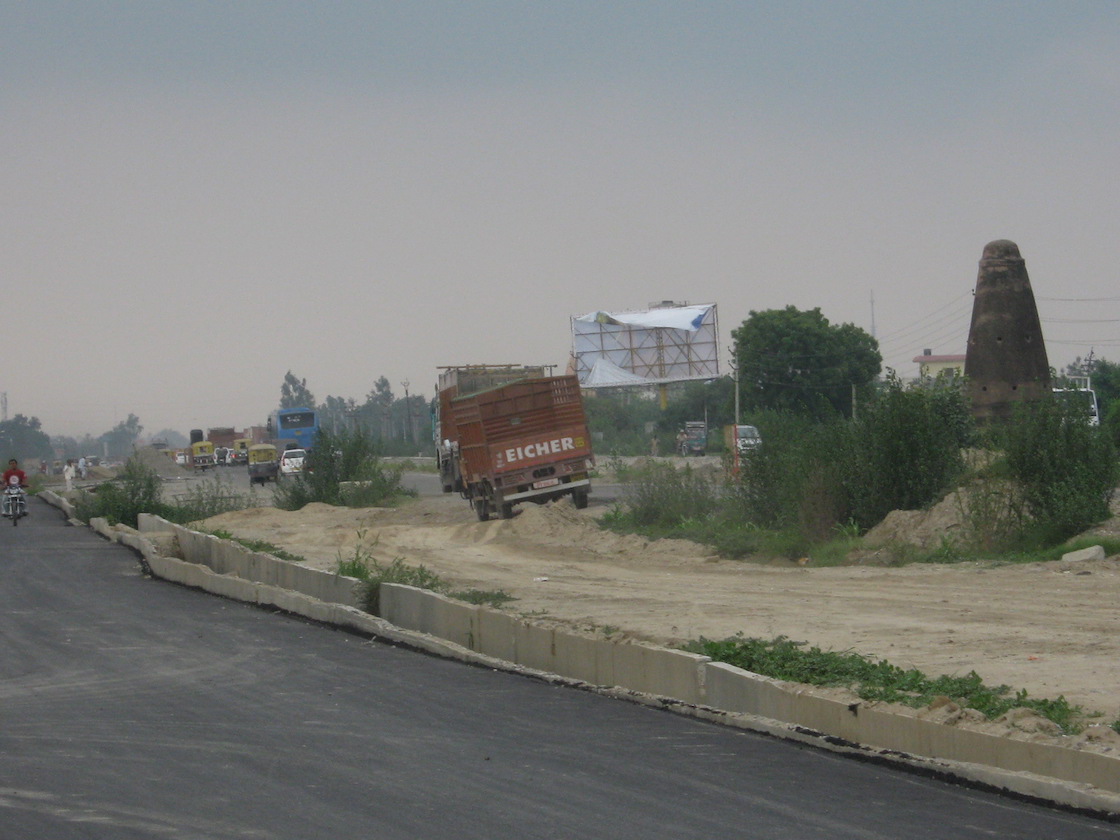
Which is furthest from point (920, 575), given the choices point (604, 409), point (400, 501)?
point (604, 409)

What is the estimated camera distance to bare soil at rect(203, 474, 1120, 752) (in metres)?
10.1

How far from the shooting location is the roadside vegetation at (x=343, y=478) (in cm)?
3878

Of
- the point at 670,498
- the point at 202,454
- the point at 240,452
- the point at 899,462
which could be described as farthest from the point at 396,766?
the point at 240,452

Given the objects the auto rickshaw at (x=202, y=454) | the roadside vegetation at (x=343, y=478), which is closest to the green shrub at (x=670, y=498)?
the roadside vegetation at (x=343, y=478)

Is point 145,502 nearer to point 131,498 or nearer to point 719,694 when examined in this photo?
point 131,498

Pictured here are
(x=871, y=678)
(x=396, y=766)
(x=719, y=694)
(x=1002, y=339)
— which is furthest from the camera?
(x=1002, y=339)

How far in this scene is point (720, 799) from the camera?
714cm

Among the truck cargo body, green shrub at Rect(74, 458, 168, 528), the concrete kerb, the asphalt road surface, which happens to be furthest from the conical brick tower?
green shrub at Rect(74, 458, 168, 528)

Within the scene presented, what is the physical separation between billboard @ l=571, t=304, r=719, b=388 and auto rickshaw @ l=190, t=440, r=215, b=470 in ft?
175

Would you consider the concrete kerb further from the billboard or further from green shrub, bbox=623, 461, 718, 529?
the billboard

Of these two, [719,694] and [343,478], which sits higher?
[343,478]

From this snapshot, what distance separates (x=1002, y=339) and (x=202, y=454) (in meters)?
91.6

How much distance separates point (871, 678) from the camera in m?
9.29

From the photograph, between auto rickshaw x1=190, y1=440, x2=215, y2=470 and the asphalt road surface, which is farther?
auto rickshaw x1=190, y1=440, x2=215, y2=470
